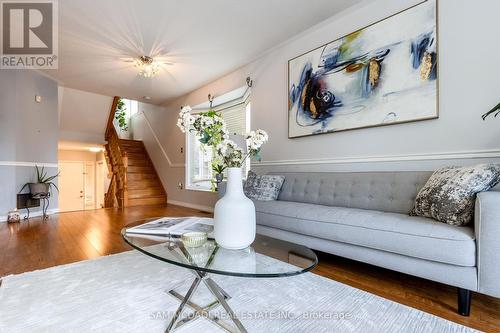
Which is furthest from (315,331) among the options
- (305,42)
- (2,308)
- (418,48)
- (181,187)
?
(181,187)

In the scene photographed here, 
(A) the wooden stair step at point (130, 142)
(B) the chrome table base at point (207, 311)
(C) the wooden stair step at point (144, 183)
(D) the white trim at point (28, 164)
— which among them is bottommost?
(B) the chrome table base at point (207, 311)

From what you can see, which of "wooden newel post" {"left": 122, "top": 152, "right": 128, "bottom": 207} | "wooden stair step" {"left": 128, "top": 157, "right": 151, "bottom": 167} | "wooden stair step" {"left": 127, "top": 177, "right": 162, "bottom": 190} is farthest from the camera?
"wooden stair step" {"left": 128, "top": 157, "right": 151, "bottom": 167}

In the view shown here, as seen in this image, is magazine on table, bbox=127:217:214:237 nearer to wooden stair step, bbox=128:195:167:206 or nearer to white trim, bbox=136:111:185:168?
white trim, bbox=136:111:185:168

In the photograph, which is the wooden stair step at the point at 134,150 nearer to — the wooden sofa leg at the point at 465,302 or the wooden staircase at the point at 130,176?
the wooden staircase at the point at 130,176

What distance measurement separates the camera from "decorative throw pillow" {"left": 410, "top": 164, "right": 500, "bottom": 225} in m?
1.40

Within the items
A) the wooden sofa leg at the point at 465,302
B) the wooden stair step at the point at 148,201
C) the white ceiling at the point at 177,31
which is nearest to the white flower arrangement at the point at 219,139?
the wooden sofa leg at the point at 465,302

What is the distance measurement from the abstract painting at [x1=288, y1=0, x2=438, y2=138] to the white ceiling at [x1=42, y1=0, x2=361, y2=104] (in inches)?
18.7

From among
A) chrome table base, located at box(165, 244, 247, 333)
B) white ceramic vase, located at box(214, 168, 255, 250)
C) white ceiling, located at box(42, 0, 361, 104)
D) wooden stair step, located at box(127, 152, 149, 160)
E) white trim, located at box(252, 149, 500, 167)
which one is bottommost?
chrome table base, located at box(165, 244, 247, 333)

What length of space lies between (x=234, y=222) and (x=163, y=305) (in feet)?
2.19

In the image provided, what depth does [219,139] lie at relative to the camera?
55.7 inches

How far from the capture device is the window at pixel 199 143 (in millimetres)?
4230

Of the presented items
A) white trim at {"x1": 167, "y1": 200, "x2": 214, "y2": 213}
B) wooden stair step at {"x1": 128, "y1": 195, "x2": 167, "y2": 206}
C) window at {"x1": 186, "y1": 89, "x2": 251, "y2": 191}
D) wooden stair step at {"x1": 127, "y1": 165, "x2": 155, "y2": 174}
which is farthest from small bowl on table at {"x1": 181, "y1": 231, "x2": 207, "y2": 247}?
wooden stair step at {"x1": 127, "y1": 165, "x2": 155, "y2": 174}

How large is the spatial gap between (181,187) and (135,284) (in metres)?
3.91

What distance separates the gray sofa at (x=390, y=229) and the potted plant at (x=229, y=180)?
33.6 inches
